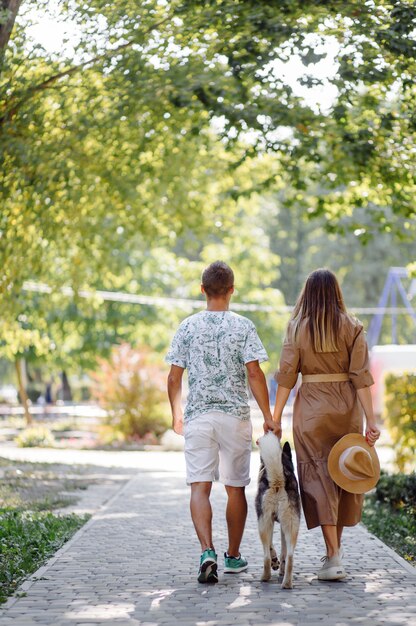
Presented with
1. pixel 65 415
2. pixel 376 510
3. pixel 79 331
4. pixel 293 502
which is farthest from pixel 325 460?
pixel 65 415

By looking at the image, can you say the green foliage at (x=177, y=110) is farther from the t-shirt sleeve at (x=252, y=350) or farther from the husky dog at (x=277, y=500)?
the husky dog at (x=277, y=500)

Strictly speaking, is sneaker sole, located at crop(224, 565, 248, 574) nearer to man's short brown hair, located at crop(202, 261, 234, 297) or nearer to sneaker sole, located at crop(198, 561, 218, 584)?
sneaker sole, located at crop(198, 561, 218, 584)

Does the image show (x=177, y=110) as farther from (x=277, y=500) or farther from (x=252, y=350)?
(x=277, y=500)

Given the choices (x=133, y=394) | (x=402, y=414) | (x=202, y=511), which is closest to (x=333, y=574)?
(x=202, y=511)

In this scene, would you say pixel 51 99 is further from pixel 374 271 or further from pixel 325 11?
pixel 374 271

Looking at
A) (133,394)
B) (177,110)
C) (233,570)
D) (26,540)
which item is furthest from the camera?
(133,394)

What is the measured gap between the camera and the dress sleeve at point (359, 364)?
7391mm

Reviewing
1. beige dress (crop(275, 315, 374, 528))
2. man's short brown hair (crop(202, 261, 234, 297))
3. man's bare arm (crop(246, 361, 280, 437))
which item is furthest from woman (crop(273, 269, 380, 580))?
man's short brown hair (crop(202, 261, 234, 297))

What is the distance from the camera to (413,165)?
14273 mm

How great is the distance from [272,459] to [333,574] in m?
0.99

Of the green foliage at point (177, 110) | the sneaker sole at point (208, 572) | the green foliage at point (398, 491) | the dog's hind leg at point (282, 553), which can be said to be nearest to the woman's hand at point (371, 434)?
the dog's hind leg at point (282, 553)

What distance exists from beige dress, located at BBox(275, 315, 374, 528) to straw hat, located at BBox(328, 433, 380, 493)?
116mm

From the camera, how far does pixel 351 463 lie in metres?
7.26

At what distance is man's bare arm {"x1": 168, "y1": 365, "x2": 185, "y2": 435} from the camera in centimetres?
754
